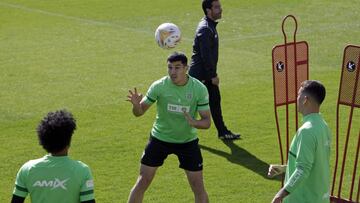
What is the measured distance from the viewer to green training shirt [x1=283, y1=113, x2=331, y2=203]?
27.0 feet

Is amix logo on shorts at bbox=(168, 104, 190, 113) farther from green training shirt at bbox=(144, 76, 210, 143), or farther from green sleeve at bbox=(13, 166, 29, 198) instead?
green sleeve at bbox=(13, 166, 29, 198)

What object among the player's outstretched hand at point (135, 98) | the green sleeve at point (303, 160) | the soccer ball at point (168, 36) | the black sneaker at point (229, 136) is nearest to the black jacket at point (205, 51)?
the soccer ball at point (168, 36)

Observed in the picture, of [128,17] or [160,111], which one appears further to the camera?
[128,17]

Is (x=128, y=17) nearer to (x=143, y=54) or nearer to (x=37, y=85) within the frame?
(x=143, y=54)

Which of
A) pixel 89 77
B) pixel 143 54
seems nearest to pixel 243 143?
pixel 89 77

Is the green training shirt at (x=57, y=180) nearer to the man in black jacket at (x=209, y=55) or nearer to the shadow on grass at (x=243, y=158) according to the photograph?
the shadow on grass at (x=243, y=158)

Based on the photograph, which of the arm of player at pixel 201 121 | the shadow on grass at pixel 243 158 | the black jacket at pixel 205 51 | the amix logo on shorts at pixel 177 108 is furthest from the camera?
the black jacket at pixel 205 51

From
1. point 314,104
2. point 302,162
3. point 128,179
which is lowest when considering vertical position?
point 128,179

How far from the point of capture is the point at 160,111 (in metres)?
10.6

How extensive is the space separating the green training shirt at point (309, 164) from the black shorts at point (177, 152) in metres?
2.21

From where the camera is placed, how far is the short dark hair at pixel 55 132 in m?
7.30

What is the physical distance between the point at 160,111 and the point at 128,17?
1619 centimetres

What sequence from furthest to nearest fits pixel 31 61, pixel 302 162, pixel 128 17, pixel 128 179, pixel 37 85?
pixel 128 17
pixel 31 61
pixel 37 85
pixel 128 179
pixel 302 162

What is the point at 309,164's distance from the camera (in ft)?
27.0
